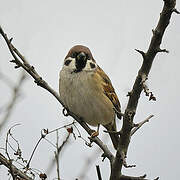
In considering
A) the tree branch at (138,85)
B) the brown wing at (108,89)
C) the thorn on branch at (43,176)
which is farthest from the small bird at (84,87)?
the tree branch at (138,85)

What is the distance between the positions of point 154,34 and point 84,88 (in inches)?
104

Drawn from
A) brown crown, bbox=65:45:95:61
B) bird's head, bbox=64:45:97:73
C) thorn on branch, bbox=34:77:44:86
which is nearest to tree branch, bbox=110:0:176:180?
thorn on branch, bbox=34:77:44:86

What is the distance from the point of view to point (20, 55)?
3.33 meters

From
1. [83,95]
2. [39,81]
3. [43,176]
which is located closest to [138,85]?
[43,176]

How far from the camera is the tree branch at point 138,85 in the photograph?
228 centimetres

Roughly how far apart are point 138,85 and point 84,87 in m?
2.48

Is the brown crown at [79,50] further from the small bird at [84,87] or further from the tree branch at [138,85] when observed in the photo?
the tree branch at [138,85]

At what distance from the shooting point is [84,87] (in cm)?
495

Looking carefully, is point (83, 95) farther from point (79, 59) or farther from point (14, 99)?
point (14, 99)

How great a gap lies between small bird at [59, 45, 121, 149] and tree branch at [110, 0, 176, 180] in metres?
2.14

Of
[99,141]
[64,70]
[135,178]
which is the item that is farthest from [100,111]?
[135,178]

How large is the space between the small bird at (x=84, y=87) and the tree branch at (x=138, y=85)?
2.14 metres

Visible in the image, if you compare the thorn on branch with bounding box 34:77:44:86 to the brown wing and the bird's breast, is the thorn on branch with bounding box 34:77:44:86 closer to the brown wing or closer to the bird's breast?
the bird's breast

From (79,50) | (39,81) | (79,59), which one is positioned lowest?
(39,81)
